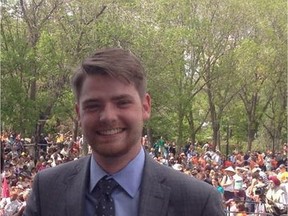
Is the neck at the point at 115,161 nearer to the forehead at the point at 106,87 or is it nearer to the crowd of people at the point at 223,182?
the forehead at the point at 106,87

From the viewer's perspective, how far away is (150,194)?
87.2 inches

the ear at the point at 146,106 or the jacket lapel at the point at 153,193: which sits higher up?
the ear at the point at 146,106

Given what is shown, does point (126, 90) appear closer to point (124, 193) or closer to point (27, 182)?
point (124, 193)

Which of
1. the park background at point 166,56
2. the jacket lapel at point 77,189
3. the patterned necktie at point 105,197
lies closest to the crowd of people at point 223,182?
the park background at point 166,56

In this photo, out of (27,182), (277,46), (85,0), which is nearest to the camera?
(27,182)

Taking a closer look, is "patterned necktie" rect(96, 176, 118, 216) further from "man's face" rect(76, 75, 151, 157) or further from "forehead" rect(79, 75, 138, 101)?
"forehead" rect(79, 75, 138, 101)

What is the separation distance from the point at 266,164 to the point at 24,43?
11384 mm

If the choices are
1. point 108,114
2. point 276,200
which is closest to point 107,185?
point 108,114

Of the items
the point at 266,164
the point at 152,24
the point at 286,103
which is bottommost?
the point at 266,164

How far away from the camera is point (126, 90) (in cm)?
221

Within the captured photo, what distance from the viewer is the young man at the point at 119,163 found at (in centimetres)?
219

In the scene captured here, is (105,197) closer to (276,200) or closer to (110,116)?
(110,116)

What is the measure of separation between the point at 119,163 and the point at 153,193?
163 millimetres

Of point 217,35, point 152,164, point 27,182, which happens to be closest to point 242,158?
point 217,35
